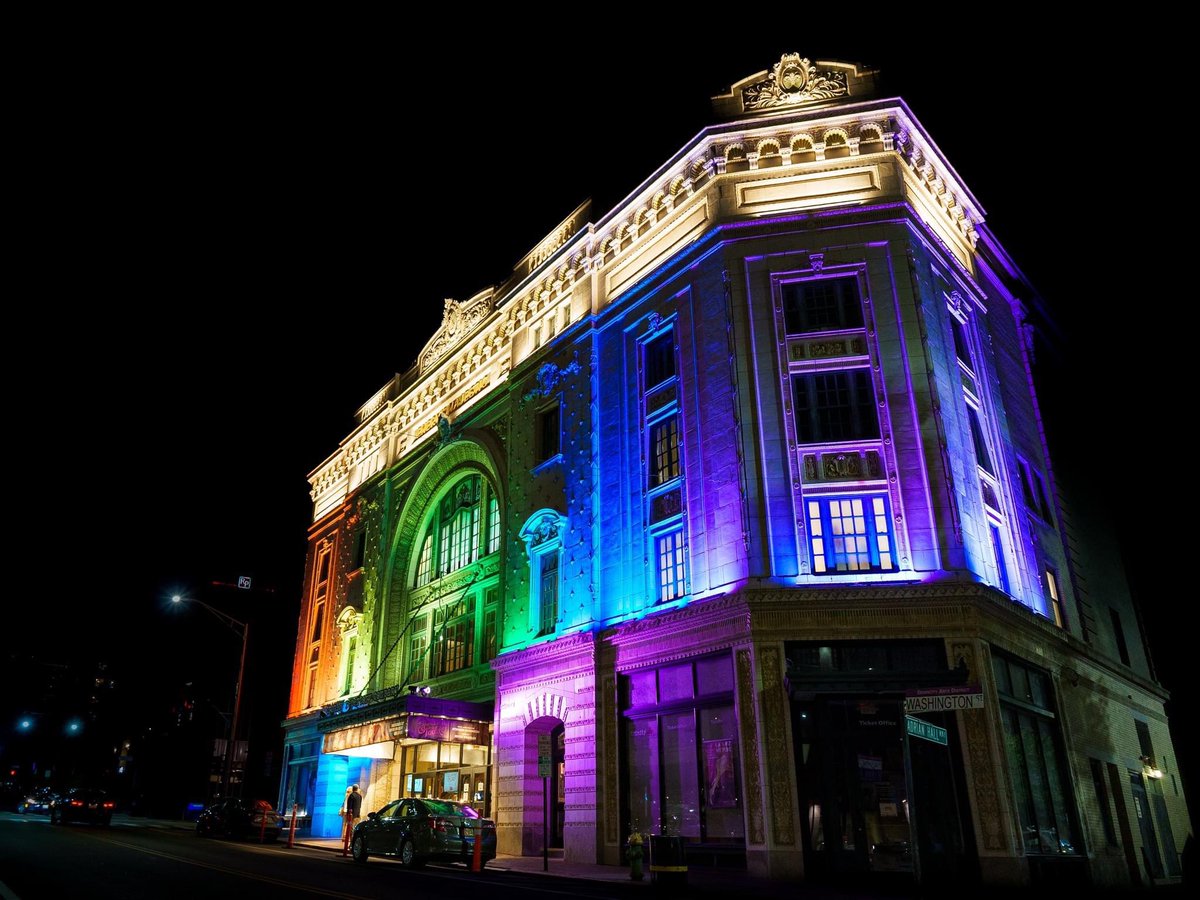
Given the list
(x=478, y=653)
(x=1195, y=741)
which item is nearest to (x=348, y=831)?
(x=478, y=653)

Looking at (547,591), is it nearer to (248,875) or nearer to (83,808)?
(248,875)

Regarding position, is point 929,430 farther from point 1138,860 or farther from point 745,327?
point 1138,860

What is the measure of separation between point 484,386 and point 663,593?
50.9ft

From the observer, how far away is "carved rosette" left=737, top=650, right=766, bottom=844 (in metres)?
18.1

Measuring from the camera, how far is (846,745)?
60.3ft

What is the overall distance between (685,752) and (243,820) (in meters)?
18.1

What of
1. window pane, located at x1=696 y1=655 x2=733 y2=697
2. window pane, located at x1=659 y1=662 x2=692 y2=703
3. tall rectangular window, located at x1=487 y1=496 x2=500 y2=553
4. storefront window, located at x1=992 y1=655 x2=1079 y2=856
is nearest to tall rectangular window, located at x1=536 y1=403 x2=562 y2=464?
tall rectangular window, located at x1=487 y1=496 x2=500 y2=553

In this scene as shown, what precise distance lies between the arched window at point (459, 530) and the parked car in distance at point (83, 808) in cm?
1605

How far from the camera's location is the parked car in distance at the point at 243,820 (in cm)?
2970

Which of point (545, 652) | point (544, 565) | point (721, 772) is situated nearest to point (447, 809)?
point (545, 652)

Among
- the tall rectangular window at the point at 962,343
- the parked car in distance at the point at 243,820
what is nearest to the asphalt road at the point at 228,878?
the parked car in distance at the point at 243,820

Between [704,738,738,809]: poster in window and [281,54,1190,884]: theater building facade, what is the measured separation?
93 millimetres

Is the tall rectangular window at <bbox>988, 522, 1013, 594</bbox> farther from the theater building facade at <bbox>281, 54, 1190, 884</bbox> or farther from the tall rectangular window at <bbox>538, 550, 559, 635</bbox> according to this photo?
the tall rectangular window at <bbox>538, 550, 559, 635</bbox>

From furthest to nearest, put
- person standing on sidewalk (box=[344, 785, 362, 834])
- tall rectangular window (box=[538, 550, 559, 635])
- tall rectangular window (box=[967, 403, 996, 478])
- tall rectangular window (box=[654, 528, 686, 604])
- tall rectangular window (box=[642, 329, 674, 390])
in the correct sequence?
tall rectangular window (box=[538, 550, 559, 635]) → person standing on sidewalk (box=[344, 785, 362, 834]) → tall rectangular window (box=[642, 329, 674, 390]) → tall rectangular window (box=[967, 403, 996, 478]) → tall rectangular window (box=[654, 528, 686, 604])
